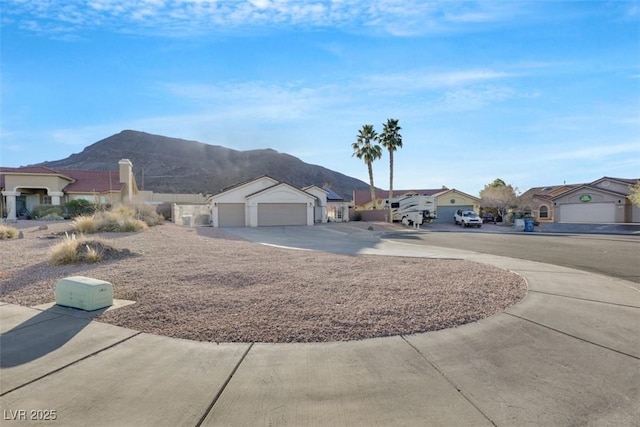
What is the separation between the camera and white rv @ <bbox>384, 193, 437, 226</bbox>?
1596 inches

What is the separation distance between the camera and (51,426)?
313 centimetres

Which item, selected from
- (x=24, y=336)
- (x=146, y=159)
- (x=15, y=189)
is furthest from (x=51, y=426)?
(x=146, y=159)

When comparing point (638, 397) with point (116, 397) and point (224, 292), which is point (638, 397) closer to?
point (116, 397)

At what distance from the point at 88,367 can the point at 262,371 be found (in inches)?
75.7

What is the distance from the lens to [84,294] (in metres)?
6.13

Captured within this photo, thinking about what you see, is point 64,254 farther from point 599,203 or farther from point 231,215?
point 599,203

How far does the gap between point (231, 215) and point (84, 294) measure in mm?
30434

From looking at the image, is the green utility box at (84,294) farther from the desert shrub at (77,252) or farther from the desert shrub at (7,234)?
the desert shrub at (7,234)

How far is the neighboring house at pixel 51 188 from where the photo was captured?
3728 centimetres

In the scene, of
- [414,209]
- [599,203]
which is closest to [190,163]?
[414,209]

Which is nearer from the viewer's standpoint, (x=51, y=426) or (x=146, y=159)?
(x=51, y=426)

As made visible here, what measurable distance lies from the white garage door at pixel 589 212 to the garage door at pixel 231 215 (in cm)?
3946

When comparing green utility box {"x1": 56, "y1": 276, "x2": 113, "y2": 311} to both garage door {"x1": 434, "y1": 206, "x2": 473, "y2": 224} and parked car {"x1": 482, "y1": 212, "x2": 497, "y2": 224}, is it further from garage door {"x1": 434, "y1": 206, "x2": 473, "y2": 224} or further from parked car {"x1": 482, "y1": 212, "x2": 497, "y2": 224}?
parked car {"x1": 482, "y1": 212, "x2": 497, "y2": 224}

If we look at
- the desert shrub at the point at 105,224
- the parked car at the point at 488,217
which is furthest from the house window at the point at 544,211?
the desert shrub at the point at 105,224
